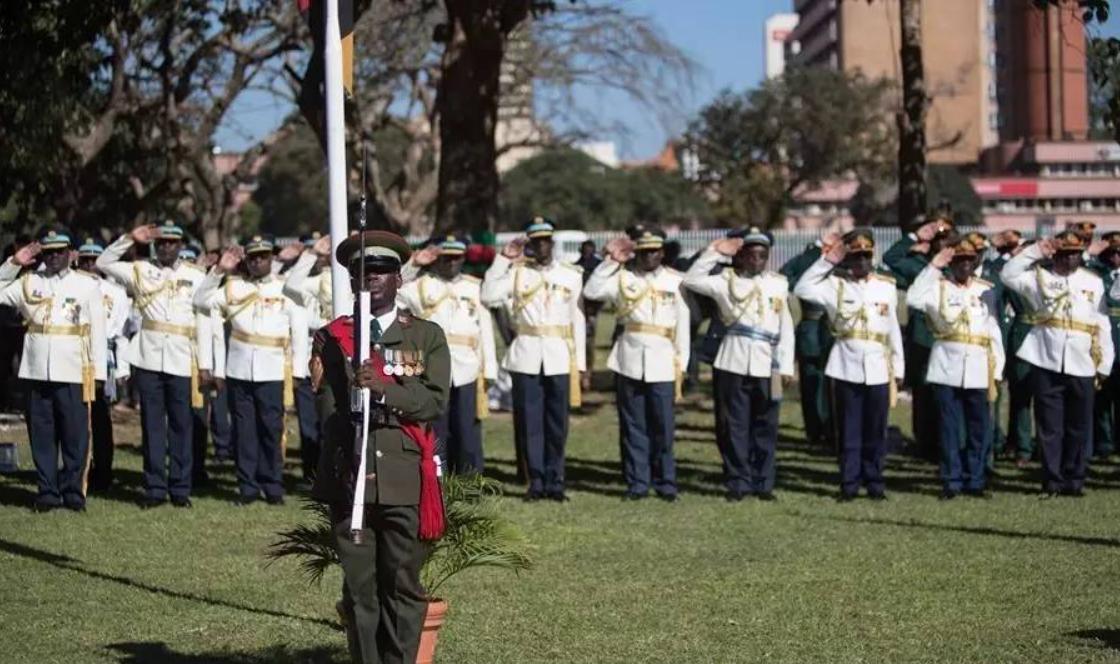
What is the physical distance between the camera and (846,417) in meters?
15.7

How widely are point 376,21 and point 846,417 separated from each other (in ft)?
65.5

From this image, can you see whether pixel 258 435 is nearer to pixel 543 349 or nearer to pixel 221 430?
pixel 543 349

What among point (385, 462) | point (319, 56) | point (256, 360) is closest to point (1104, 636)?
point (385, 462)

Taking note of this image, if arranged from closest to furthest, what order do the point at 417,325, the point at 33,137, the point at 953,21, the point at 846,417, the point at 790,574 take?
the point at 417,325 → the point at 790,574 → the point at 846,417 → the point at 33,137 → the point at 953,21

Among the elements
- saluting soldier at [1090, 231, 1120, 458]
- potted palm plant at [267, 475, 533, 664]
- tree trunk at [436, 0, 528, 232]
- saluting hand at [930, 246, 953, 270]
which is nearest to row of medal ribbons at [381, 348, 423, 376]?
potted palm plant at [267, 475, 533, 664]

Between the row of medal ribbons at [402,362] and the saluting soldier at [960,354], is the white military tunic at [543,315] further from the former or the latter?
the row of medal ribbons at [402,362]

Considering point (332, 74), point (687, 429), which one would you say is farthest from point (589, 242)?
point (332, 74)

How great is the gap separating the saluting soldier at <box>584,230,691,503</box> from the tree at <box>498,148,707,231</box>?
66693mm

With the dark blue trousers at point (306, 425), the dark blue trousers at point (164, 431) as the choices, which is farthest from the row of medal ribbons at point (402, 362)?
the dark blue trousers at point (306, 425)

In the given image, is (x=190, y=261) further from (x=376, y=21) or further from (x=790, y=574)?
(x=376, y=21)

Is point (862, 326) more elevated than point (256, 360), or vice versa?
point (862, 326)

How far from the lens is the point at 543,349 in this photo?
15.8 m

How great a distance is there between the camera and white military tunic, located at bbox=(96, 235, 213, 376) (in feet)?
50.5

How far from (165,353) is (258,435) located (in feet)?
3.14
